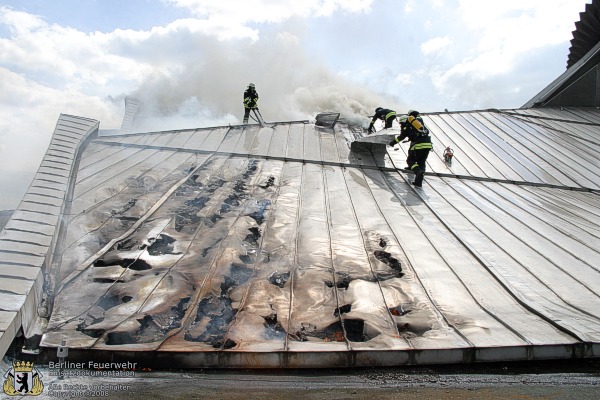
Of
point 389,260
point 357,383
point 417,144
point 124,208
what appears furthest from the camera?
point 417,144

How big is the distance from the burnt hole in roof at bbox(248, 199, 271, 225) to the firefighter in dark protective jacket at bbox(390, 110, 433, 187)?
2661 mm

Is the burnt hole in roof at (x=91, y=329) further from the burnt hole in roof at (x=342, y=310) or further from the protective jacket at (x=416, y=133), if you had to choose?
the protective jacket at (x=416, y=133)

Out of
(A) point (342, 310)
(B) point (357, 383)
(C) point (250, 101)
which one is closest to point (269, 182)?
(A) point (342, 310)

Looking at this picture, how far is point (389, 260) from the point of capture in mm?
4766

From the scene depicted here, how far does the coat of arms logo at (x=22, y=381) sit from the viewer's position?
113 inches

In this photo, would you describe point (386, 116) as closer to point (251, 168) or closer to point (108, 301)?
point (251, 168)

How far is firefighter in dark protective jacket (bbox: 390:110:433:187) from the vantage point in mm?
7784

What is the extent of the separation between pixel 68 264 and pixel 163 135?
6.30m

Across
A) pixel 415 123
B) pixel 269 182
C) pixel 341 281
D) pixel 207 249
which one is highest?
pixel 415 123

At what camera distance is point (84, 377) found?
306cm

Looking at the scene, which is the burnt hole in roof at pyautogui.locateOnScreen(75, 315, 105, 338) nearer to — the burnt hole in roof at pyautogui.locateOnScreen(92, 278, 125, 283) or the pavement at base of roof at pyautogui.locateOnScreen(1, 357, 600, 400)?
the pavement at base of roof at pyautogui.locateOnScreen(1, 357, 600, 400)

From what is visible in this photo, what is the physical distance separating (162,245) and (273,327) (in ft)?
5.89

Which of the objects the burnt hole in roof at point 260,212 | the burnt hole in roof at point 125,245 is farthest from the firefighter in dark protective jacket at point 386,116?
the burnt hole in roof at point 125,245

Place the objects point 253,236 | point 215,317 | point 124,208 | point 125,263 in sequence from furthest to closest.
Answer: point 124,208 → point 253,236 → point 125,263 → point 215,317
